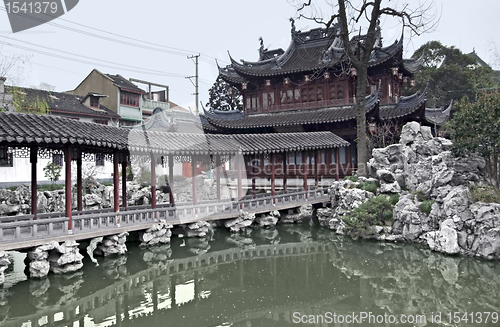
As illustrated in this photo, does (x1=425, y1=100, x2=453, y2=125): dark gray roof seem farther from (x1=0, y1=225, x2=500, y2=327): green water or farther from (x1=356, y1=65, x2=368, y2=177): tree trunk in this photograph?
(x1=0, y1=225, x2=500, y2=327): green water

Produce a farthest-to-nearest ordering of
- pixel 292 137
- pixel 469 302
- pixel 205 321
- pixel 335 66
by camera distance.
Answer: pixel 335 66, pixel 292 137, pixel 469 302, pixel 205 321

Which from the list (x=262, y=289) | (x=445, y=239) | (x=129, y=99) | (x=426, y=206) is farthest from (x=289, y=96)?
(x=262, y=289)

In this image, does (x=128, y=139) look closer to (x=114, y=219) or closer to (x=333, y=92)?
(x=114, y=219)

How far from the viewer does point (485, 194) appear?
456 inches

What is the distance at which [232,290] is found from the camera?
8.95 meters

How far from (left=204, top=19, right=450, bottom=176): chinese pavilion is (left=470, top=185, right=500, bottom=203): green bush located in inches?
309

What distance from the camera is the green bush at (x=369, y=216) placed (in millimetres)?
13414

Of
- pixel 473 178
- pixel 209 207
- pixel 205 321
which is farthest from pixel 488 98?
pixel 205 321

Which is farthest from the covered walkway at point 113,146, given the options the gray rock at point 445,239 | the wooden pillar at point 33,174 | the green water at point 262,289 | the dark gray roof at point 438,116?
the dark gray roof at point 438,116

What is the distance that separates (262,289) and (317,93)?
54.2 feet

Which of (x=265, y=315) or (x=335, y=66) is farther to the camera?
(x=335, y=66)

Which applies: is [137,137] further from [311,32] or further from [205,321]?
[311,32]

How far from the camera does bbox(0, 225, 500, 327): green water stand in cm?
750

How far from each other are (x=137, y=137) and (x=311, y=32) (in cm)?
1756
